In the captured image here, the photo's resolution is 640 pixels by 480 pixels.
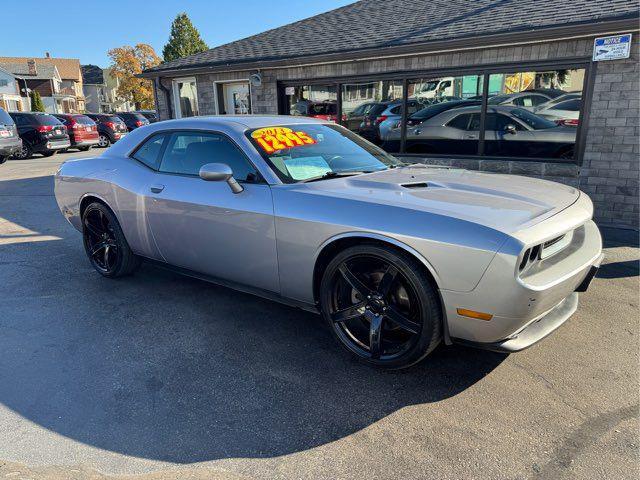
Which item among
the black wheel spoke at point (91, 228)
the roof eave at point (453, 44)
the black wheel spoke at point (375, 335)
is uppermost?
the roof eave at point (453, 44)

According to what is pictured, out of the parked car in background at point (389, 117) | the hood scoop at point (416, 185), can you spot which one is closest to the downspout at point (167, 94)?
the parked car in background at point (389, 117)

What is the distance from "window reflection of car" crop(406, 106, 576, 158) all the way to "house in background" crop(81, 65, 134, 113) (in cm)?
7047

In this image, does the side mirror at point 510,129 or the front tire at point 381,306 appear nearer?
the front tire at point 381,306

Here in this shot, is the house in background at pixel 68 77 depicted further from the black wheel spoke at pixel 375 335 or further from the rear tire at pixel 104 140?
the black wheel spoke at pixel 375 335

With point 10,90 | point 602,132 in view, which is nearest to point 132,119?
point 602,132

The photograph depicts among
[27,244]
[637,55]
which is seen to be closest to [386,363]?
[27,244]

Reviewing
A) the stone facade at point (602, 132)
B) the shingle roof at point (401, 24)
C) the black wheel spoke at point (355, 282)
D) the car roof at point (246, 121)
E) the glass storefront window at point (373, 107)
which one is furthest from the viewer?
the glass storefront window at point (373, 107)

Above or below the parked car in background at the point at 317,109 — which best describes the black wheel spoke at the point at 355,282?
below

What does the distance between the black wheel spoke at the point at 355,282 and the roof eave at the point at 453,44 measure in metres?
5.64

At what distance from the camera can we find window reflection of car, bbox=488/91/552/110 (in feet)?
23.7

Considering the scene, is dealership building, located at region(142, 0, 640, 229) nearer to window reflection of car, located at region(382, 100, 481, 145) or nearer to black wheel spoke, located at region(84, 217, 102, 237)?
window reflection of car, located at region(382, 100, 481, 145)

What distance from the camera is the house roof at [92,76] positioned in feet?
243

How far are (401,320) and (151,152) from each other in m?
2.80

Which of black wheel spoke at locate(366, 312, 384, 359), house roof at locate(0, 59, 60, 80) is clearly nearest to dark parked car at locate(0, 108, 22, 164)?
black wheel spoke at locate(366, 312, 384, 359)
